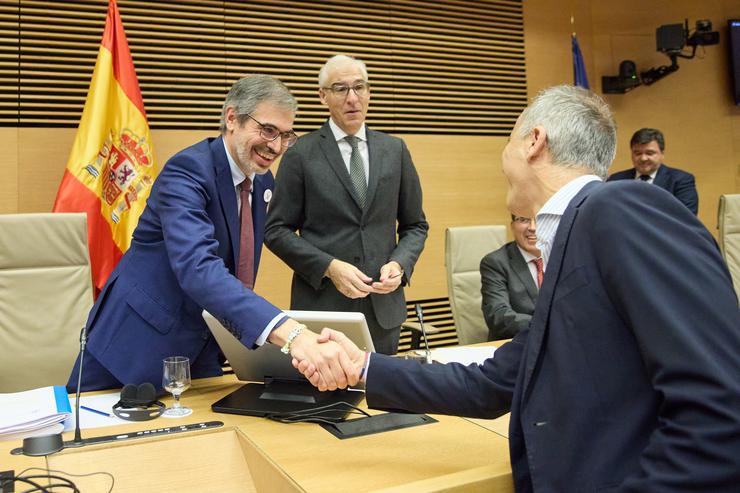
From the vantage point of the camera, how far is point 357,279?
2615mm

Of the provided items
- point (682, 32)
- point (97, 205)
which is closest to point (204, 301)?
point (97, 205)


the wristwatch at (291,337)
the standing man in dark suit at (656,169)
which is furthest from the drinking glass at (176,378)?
the standing man in dark suit at (656,169)

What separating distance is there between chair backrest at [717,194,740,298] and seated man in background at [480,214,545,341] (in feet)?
5.83

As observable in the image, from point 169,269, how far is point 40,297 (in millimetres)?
1103

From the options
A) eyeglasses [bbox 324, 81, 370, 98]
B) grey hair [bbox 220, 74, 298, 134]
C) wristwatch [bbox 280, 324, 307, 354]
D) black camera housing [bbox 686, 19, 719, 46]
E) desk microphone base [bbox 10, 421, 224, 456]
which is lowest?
desk microphone base [bbox 10, 421, 224, 456]

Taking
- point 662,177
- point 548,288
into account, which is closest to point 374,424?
point 548,288

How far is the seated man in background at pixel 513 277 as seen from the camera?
3324mm

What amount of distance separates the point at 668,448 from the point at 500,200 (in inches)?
191

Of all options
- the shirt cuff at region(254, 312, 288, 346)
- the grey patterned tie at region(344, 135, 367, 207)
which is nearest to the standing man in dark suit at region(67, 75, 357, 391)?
the shirt cuff at region(254, 312, 288, 346)

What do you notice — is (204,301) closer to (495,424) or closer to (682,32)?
(495,424)

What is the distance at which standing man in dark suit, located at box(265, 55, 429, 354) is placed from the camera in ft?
9.74

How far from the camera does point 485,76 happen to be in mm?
5777

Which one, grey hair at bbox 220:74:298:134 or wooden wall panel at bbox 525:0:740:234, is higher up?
wooden wall panel at bbox 525:0:740:234

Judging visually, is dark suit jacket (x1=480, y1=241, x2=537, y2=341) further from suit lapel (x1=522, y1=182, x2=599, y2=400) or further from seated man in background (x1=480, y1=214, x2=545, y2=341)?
suit lapel (x1=522, y1=182, x2=599, y2=400)
